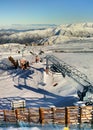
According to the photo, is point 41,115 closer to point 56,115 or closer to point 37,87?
point 56,115

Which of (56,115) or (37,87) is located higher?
(56,115)

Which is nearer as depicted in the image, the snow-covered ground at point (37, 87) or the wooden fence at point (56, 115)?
the wooden fence at point (56, 115)

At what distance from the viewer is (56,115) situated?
1018 inches

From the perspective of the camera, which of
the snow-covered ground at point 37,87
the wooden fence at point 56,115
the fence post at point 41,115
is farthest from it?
the snow-covered ground at point 37,87

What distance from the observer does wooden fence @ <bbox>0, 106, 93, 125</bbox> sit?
84.3ft

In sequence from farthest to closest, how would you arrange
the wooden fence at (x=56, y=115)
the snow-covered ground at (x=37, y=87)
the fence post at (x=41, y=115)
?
the snow-covered ground at (x=37, y=87), the fence post at (x=41, y=115), the wooden fence at (x=56, y=115)

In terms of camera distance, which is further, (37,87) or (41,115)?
(37,87)

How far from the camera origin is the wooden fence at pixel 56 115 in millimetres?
25688

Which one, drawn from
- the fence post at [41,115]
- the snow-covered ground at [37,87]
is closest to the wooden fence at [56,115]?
the fence post at [41,115]

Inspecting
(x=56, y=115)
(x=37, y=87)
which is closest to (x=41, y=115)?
(x=56, y=115)

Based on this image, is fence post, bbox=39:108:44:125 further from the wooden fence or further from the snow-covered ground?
the snow-covered ground

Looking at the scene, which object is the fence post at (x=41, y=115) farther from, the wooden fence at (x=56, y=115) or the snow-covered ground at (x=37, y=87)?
the snow-covered ground at (x=37, y=87)

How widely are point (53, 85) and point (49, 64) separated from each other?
8.87 meters

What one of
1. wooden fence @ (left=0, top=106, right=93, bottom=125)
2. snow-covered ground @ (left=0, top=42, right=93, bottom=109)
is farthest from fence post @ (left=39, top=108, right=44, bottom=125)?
snow-covered ground @ (left=0, top=42, right=93, bottom=109)
